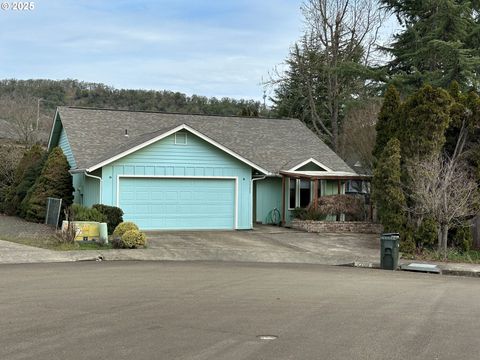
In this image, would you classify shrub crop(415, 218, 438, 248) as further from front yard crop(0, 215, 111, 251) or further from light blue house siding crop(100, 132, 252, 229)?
front yard crop(0, 215, 111, 251)

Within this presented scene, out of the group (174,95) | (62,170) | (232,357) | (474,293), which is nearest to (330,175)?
(62,170)

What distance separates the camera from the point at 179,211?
75.7 ft

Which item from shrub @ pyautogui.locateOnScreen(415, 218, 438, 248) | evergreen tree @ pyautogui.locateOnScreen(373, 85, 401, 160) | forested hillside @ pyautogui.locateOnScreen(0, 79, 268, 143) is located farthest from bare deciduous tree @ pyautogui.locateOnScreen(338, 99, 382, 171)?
forested hillside @ pyautogui.locateOnScreen(0, 79, 268, 143)

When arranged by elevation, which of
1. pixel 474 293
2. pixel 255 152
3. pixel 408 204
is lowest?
pixel 474 293

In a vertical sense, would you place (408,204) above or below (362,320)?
above

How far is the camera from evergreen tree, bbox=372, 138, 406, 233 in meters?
19.3

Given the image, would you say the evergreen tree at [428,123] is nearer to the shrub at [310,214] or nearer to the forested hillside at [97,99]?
the shrub at [310,214]

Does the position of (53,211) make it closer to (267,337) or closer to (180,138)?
(180,138)

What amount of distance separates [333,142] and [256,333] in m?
36.7

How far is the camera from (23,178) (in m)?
27.9

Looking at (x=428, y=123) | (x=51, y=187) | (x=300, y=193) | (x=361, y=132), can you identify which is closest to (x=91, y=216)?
(x=51, y=187)

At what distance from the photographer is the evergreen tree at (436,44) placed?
103ft

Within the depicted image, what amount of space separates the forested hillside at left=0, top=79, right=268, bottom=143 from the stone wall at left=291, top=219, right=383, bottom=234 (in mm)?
36444

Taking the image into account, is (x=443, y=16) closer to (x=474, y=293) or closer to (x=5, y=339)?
(x=474, y=293)
